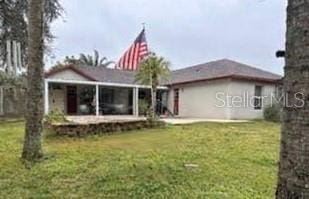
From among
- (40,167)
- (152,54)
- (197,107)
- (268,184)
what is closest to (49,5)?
(152,54)

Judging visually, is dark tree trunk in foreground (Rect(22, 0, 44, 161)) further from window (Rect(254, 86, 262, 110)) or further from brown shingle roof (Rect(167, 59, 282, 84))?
Answer: window (Rect(254, 86, 262, 110))

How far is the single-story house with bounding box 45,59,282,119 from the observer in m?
22.0

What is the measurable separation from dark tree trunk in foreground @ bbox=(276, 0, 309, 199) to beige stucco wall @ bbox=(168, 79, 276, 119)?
63.2 ft

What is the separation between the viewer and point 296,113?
2324mm

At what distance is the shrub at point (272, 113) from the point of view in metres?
21.2

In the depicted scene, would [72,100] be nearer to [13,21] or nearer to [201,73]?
[13,21]

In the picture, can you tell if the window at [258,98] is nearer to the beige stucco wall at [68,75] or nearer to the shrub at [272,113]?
the shrub at [272,113]

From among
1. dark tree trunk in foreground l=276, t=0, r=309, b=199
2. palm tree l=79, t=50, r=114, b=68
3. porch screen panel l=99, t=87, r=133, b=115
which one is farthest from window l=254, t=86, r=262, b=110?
palm tree l=79, t=50, r=114, b=68

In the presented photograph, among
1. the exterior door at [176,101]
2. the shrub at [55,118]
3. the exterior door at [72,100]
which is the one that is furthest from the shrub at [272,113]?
the exterior door at [72,100]

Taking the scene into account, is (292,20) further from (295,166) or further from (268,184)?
(268,184)

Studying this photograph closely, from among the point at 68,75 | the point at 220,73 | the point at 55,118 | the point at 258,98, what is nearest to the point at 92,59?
the point at 68,75

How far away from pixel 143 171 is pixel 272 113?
16282 mm

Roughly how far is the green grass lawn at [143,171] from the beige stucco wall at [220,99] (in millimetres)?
11046

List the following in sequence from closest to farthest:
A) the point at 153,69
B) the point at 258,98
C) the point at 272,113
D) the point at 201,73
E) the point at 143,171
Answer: the point at 143,171 → the point at 153,69 → the point at 272,113 → the point at 258,98 → the point at 201,73
